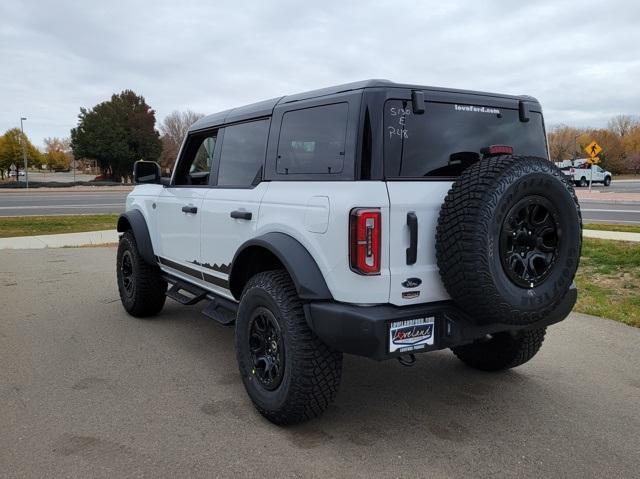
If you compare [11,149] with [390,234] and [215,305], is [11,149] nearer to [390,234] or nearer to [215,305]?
[215,305]

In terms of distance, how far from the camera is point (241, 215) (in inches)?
148

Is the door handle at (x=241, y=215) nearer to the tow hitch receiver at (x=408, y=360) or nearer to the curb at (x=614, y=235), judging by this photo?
the tow hitch receiver at (x=408, y=360)

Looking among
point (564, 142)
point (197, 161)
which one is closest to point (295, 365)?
point (197, 161)

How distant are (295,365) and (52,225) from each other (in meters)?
13.3

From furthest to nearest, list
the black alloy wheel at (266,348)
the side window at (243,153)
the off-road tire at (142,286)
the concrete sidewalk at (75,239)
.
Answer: the concrete sidewalk at (75,239) < the off-road tire at (142,286) < the side window at (243,153) < the black alloy wheel at (266,348)

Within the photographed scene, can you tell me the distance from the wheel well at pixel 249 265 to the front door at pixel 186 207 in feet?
2.49

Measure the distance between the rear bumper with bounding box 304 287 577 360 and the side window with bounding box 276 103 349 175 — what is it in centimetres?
79

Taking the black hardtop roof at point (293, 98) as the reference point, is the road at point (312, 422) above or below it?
below

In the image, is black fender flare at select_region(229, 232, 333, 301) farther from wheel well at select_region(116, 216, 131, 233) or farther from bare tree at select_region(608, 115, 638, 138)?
bare tree at select_region(608, 115, 638, 138)

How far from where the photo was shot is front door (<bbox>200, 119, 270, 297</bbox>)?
149 inches

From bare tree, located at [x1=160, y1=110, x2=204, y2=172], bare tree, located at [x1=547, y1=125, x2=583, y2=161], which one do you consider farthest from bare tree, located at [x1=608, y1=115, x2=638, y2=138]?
bare tree, located at [x1=160, y1=110, x2=204, y2=172]

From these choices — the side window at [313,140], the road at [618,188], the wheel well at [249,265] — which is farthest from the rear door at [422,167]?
the road at [618,188]

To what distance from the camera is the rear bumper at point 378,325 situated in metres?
2.86

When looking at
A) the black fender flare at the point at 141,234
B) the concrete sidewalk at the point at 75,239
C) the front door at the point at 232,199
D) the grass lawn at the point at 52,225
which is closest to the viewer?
the front door at the point at 232,199
